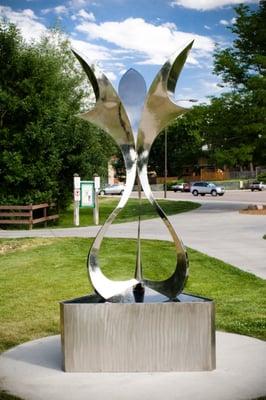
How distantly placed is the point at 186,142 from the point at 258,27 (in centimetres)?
5449

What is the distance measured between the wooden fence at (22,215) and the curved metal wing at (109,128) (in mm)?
16321

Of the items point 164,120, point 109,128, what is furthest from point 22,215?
point 164,120

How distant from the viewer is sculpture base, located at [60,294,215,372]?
5887mm

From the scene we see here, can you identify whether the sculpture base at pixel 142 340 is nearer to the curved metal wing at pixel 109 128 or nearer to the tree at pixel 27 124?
the curved metal wing at pixel 109 128

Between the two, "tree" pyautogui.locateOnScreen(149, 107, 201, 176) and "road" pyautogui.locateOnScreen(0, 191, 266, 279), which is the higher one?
"tree" pyautogui.locateOnScreen(149, 107, 201, 176)

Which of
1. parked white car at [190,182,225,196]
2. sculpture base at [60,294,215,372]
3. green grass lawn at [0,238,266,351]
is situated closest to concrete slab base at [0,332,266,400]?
sculpture base at [60,294,215,372]

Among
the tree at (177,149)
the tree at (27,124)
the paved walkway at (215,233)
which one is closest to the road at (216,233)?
the paved walkway at (215,233)

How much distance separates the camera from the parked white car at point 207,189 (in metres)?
49.5

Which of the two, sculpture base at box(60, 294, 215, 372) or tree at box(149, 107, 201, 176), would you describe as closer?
sculpture base at box(60, 294, 215, 372)

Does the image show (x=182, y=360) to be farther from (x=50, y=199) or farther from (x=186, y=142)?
(x=186, y=142)

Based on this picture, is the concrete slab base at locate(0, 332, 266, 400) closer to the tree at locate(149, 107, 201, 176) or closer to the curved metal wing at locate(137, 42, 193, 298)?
the curved metal wing at locate(137, 42, 193, 298)

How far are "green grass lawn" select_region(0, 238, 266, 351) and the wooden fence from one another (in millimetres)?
5563

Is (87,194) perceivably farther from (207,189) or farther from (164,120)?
(207,189)

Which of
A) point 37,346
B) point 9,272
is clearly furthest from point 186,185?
point 37,346
